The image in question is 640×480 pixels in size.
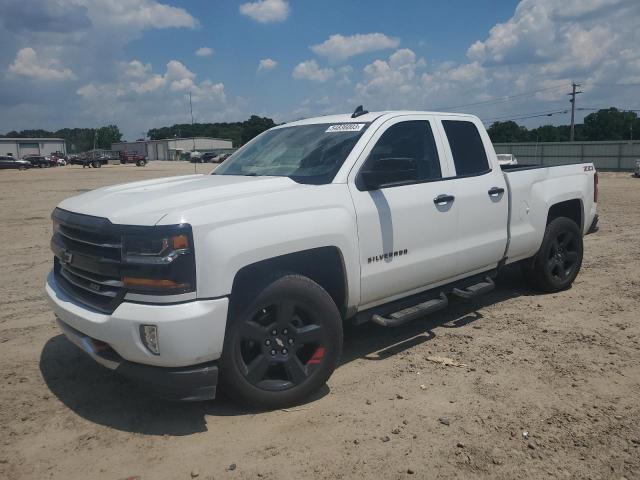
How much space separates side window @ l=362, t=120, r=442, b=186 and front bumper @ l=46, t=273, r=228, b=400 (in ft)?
5.17

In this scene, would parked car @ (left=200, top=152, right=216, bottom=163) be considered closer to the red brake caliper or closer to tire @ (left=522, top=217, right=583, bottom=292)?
tire @ (left=522, top=217, right=583, bottom=292)

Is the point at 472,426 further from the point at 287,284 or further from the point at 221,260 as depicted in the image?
the point at 221,260

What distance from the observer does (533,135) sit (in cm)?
7681

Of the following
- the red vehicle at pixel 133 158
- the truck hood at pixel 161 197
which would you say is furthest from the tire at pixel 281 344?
the red vehicle at pixel 133 158

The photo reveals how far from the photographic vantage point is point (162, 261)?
299cm

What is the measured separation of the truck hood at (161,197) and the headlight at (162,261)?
93 mm

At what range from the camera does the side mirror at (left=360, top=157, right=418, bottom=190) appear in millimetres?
3799

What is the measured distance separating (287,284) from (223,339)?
0.54 metres

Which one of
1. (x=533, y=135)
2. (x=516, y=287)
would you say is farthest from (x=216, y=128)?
(x=516, y=287)

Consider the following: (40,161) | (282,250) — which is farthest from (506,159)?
(40,161)

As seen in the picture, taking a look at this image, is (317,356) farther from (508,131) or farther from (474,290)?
(508,131)

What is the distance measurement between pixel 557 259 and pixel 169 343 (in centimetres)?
469

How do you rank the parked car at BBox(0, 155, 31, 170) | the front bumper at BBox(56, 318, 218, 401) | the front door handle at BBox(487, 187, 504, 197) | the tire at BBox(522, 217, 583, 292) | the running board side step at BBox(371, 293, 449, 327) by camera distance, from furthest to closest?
1. the parked car at BBox(0, 155, 31, 170)
2. the tire at BBox(522, 217, 583, 292)
3. the front door handle at BBox(487, 187, 504, 197)
4. the running board side step at BBox(371, 293, 449, 327)
5. the front bumper at BBox(56, 318, 218, 401)

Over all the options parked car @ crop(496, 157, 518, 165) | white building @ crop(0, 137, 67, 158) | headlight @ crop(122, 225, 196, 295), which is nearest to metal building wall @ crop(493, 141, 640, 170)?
parked car @ crop(496, 157, 518, 165)
